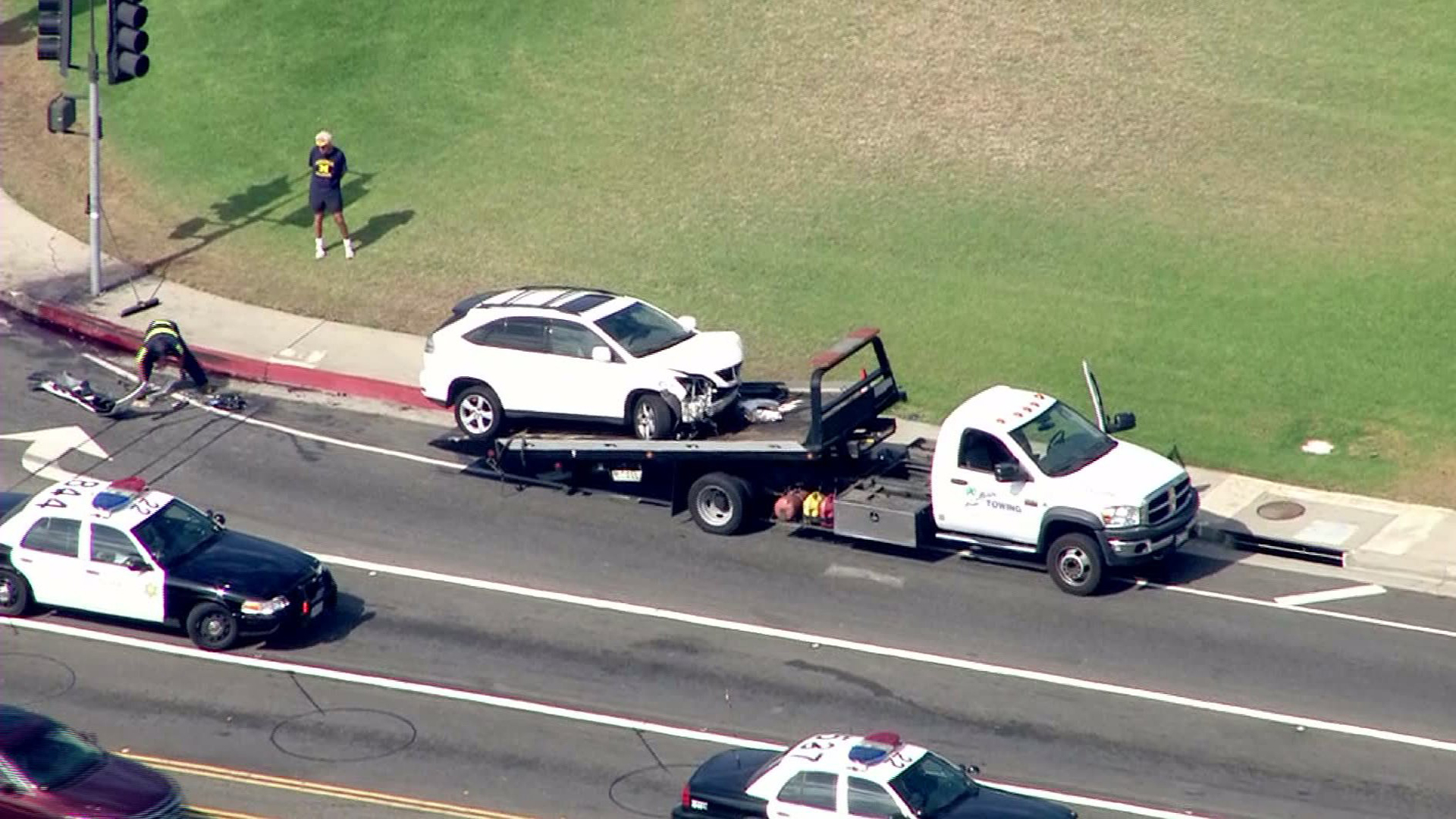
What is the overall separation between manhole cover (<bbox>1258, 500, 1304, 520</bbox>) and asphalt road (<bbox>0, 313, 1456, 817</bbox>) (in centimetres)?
149

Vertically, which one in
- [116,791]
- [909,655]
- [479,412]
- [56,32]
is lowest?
[116,791]

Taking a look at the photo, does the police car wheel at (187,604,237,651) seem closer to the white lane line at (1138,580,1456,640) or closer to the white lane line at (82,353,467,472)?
the white lane line at (82,353,467,472)

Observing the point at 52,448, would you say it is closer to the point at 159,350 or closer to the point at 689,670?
the point at 159,350

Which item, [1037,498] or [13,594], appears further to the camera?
[1037,498]

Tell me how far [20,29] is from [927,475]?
2517 centimetres

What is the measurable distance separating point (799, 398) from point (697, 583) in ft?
10.5

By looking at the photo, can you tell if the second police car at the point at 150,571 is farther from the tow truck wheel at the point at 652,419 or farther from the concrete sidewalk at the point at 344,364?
the concrete sidewalk at the point at 344,364

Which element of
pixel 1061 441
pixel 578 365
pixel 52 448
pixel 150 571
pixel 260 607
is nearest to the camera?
pixel 260 607

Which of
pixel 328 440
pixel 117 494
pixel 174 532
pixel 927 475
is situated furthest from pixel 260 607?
pixel 927 475

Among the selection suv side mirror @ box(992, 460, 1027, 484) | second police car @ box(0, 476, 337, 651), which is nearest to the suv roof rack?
second police car @ box(0, 476, 337, 651)

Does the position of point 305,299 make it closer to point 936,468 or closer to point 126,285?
point 126,285

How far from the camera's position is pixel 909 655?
21375mm

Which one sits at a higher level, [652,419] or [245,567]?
[652,419]

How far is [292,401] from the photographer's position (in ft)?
92.7
